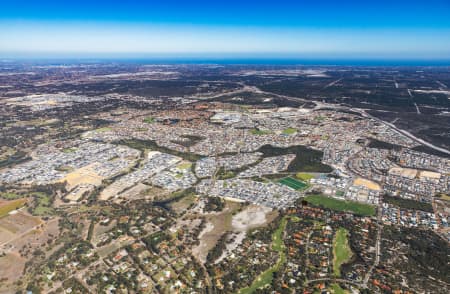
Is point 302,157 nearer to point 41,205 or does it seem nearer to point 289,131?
point 289,131

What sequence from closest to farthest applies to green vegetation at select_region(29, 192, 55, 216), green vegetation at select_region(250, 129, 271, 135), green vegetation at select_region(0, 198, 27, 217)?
green vegetation at select_region(29, 192, 55, 216) < green vegetation at select_region(0, 198, 27, 217) < green vegetation at select_region(250, 129, 271, 135)

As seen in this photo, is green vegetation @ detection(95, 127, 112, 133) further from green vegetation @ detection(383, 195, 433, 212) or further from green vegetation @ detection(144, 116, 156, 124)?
green vegetation @ detection(383, 195, 433, 212)

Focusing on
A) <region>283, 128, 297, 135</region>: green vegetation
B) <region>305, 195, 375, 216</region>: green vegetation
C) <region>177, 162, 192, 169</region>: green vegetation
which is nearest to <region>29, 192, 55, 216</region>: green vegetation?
<region>177, 162, 192, 169</region>: green vegetation

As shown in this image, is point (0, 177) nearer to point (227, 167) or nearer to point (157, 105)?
point (227, 167)

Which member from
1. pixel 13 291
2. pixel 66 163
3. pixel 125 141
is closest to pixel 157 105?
pixel 125 141

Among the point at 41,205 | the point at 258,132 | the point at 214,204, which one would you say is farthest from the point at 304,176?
the point at 41,205

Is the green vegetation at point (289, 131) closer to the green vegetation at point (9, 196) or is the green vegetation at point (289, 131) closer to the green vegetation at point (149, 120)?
the green vegetation at point (149, 120)
